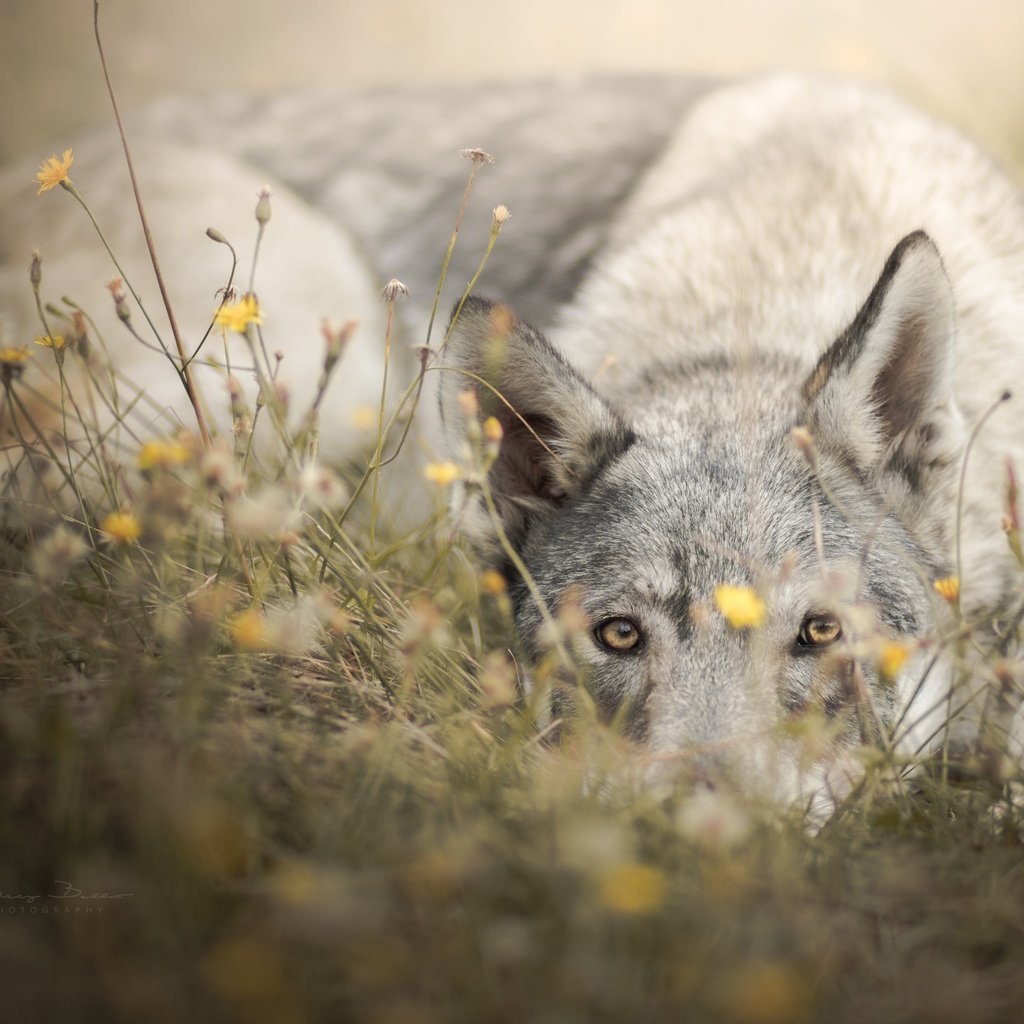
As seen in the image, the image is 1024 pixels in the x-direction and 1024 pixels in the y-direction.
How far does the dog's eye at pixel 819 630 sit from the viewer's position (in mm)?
2057

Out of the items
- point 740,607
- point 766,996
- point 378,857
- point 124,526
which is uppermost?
point 740,607

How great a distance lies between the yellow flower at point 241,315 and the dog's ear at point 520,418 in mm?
451

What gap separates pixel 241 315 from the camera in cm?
200

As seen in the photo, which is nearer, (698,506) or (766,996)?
(766,996)

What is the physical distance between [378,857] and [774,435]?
1.45 metres

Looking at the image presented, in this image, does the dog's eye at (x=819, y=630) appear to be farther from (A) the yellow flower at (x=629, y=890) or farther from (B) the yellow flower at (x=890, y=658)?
(A) the yellow flower at (x=629, y=890)

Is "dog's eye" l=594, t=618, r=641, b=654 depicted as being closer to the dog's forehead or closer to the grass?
the dog's forehead

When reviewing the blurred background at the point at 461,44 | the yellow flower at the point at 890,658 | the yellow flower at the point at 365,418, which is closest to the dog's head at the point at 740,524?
the yellow flower at the point at 890,658

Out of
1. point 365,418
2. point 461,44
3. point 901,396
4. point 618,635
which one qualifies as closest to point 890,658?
point 618,635

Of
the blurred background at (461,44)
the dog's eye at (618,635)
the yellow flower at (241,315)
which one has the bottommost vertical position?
the dog's eye at (618,635)

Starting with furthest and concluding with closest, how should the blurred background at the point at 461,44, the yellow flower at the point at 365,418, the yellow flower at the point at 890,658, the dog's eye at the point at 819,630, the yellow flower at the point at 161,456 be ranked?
the blurred background at the point at 461,44
the yellow flower at the point at 365,418
the dog's eye at the point at 819,630
the yellow flower at the point at 161,456
the yellow flower at the point at 890,658

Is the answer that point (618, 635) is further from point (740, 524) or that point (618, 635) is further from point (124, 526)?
point (124, 526)

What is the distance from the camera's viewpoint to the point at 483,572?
2.47 m

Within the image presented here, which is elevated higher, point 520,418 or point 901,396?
point 901,396
